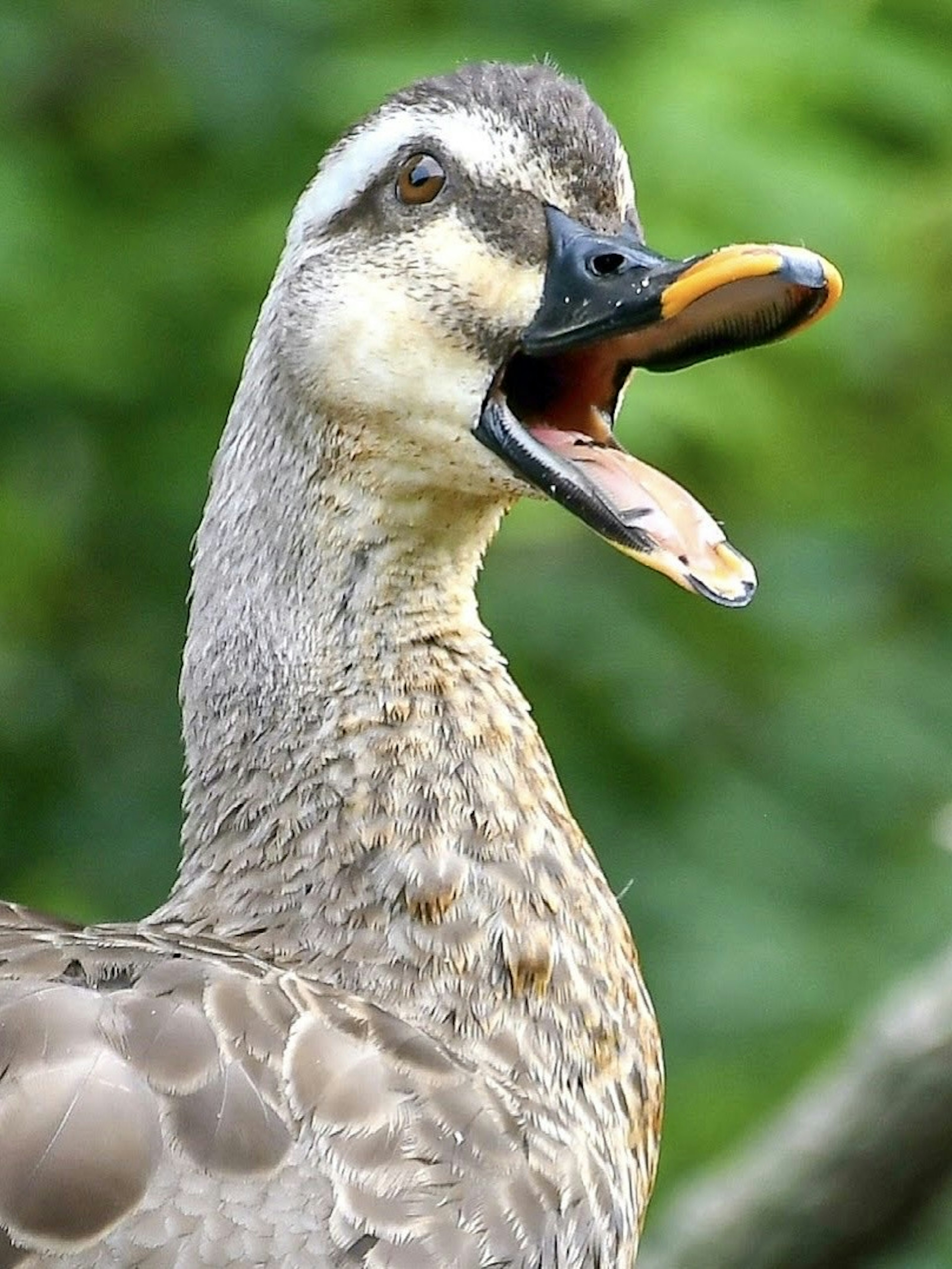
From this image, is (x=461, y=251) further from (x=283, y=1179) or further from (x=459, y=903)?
(x=283, y=1179)

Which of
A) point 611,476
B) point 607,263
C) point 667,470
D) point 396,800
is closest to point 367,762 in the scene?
point 396,800

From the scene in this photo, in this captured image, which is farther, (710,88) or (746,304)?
(710,88)

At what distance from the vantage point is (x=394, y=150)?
2.25 metres

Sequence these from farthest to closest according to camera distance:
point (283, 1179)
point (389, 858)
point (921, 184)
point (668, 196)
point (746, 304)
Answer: point (921, 184) < point (668, 196) < point (389, 858) < point (746, 304) < point (283, 1179)

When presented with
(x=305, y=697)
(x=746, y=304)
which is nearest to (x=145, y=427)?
(x=305, y=697)

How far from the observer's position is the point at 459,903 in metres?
2.23

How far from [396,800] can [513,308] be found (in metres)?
0.45

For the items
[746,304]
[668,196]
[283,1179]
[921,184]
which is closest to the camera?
[283,1179]

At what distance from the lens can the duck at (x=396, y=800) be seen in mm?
1935

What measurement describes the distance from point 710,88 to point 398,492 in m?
1.01

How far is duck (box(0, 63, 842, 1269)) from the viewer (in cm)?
193

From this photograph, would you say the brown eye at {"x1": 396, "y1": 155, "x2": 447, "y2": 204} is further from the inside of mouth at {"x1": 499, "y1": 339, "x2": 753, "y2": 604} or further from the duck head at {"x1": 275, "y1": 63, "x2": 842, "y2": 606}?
the inside of mouth at {"x1": 499, "y1": 339, "x2": 753, "y2": 604}

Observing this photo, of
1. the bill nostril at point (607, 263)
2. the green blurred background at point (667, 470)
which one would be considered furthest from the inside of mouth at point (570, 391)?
the green blurred background at point (667, 470)

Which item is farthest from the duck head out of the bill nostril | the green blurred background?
the green blurred background
